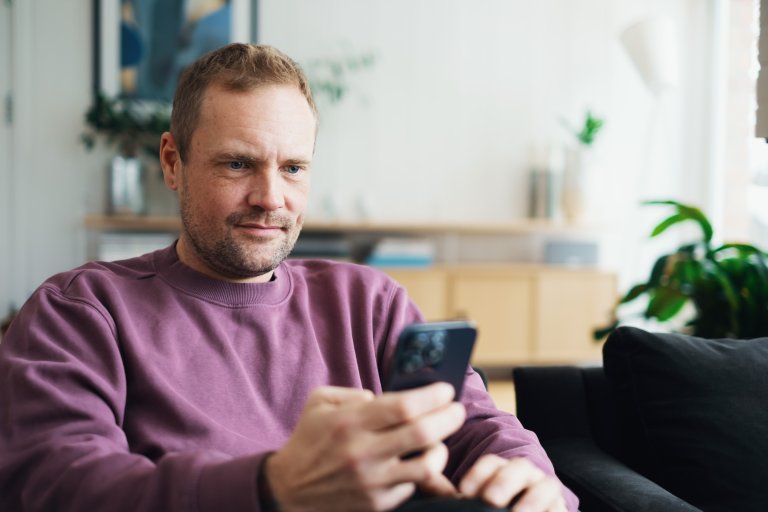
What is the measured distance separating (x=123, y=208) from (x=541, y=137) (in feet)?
7.59

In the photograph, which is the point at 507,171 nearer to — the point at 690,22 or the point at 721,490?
the point at 690,22

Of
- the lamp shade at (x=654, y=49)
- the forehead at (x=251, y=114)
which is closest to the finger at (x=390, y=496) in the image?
the forehead at (x=251, y=114)

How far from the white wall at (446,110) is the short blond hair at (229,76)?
2857 millimetres

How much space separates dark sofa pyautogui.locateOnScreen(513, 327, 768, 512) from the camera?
118cm

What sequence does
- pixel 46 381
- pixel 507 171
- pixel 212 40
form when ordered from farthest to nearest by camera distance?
1. pixel 507 171
2. pixel 212 40
3. pixel 46 381

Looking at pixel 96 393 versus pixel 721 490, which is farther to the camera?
pixel 721 490

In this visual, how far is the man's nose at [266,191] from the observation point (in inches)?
44.9

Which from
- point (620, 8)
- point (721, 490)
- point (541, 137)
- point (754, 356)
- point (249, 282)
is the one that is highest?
point (620, 8)

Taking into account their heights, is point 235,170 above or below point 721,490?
above

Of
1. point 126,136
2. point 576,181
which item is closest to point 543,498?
point 576,181

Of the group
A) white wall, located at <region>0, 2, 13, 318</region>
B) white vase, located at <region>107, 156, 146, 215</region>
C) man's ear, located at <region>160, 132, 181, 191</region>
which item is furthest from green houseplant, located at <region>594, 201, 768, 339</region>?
white wall, located at <region>0, 2, 13, 318</region>

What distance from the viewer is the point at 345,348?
3.86 ft

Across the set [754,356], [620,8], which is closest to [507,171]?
[620,8]

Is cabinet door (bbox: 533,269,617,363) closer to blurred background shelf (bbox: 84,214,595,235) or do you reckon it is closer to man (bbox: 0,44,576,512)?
blurred background shelf (bbox: 84,214,595,235)
